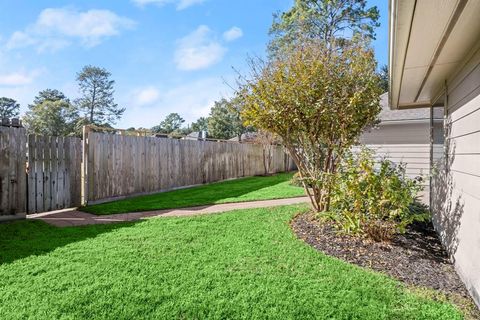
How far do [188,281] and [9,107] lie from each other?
63744 millimetres

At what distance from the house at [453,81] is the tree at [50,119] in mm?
40359

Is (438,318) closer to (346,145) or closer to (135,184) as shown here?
(346,145)

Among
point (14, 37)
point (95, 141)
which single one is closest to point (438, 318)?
point (95, 141)

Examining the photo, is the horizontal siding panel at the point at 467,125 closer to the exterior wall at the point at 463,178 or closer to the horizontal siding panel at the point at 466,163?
the exterior wall at the point at 463,178

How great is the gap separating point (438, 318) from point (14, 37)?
31.3 metres

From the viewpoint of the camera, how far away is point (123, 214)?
6523 mm

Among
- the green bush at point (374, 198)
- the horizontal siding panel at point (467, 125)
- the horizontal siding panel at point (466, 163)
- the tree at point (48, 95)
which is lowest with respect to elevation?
the green bush at point (374, 198)

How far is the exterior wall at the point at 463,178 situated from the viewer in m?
3.06

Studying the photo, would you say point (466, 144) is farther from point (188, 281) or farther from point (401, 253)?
point (188, 281)

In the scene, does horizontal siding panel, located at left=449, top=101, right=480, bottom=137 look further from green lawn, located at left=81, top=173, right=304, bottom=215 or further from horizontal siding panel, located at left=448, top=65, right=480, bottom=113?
green lawn, located at left=81, top=173, right=304, bottom=215

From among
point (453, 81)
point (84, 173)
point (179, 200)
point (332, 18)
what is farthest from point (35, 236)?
point (332, 18)

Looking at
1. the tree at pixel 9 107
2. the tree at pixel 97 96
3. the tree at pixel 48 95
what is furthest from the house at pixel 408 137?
the tree at pixel 9 107

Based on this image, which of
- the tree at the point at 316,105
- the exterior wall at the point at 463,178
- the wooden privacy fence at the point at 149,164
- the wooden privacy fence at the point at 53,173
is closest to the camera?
the exterior wall at the point at 463,178

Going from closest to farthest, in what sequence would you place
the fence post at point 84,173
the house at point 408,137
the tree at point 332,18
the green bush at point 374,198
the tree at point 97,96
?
the green bush at point 374,198
the fence post at point 84,173
the house at point 408,137
the tree at point 332,18
the tree at point 97,96
